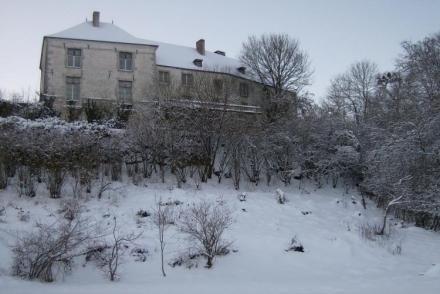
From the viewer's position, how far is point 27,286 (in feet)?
29.5

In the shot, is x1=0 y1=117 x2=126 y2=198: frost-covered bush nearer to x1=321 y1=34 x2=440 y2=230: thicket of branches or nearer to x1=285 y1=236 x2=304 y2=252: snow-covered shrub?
x1=285 y1=236 x2=304 y2=252: snow-covered shrub

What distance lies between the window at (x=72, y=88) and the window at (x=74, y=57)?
1.02 m

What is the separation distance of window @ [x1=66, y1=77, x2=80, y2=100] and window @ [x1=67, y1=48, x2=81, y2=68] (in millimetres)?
1021

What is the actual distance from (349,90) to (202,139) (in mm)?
21071

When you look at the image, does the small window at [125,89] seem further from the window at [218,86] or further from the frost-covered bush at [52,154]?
the frost-covered bush at [52,154]

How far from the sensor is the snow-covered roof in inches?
1204

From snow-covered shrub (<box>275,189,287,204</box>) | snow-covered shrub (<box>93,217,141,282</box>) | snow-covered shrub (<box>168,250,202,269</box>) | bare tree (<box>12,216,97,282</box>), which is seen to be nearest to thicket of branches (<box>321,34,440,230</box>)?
snow-covered shrub (<box>275,189,287,204</box>)

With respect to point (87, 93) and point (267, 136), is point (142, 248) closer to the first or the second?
point (267, 136)

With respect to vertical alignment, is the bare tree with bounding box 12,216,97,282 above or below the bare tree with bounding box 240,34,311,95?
below

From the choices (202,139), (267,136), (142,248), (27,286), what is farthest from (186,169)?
(27,286)

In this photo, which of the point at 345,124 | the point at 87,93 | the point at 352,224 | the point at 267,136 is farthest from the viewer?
the point at 87,93

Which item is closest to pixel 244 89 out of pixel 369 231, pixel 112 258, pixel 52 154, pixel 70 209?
pixel 52 154

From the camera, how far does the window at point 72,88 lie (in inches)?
1166

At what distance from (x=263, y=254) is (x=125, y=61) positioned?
2226 centimetres
